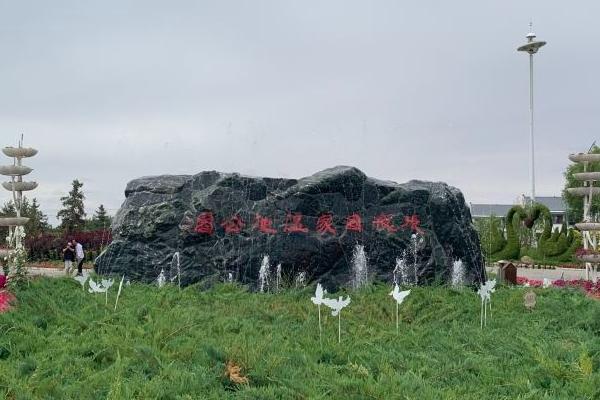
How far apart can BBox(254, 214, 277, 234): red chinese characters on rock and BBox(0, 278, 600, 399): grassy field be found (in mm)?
1278

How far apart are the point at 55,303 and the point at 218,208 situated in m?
2.61

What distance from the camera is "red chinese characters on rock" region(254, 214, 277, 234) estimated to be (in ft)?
26.8

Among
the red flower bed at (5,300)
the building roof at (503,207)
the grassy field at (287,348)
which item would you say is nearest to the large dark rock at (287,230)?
the grassy field at (287,348)

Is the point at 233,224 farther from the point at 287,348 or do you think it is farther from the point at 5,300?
the point at 287,348

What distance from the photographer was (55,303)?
6156 millimetres

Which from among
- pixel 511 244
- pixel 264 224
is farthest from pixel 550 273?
pixel 264 224

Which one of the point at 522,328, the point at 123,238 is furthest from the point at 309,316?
the point at 123,238

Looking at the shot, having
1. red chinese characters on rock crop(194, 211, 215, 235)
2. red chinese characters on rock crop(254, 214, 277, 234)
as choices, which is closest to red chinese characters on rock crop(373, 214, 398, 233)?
red chinese characters on rock crop(254, 214, 277, 234)

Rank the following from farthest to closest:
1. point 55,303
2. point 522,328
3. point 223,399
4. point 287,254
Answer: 1. point 287,254
2. point 55,303
3. point 522,328
4. point 223,399

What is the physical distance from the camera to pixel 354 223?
27.3 ft

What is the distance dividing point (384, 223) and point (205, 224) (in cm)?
222

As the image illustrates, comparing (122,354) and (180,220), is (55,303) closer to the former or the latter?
(122,354)

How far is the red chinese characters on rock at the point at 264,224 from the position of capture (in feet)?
26.8

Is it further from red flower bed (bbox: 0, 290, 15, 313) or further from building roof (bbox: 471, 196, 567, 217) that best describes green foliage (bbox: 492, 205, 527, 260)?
building roof (bbox: 471, 196, 567, 217)
